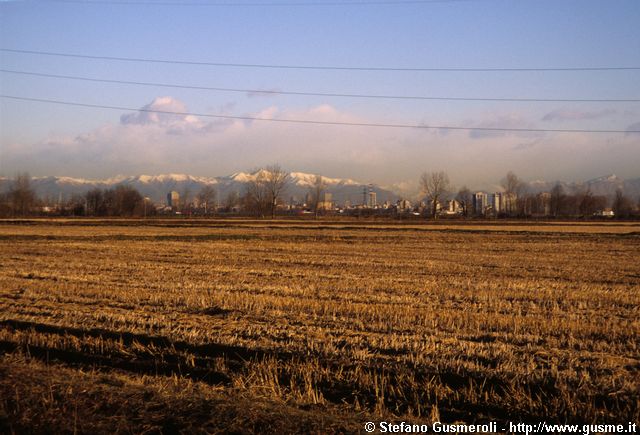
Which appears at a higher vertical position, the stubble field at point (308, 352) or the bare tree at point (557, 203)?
the bare tree at point (557, 203)

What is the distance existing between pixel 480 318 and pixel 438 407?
5.90 m

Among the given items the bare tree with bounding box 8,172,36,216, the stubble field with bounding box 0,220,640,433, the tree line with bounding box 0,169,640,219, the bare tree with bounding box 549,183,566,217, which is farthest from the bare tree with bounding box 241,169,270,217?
the stubble field with bounding box 0,220,640,433

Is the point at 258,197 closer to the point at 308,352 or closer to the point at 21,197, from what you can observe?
the point at 21,197

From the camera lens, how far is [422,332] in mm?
11000

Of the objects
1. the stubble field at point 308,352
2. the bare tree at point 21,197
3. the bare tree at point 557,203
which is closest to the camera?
the stubble field at point 308,352

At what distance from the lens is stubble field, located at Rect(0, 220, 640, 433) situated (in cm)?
656

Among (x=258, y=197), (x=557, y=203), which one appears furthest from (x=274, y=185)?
(x=557, y=203)

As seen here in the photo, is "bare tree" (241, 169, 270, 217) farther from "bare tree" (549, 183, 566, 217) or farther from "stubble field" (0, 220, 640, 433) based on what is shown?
"stubble field" (0, 220, 640, 433)

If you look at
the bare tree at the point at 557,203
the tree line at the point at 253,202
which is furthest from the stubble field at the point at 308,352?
the bare tree at the point at 557,203

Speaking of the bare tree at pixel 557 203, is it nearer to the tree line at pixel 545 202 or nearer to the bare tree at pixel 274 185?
the tree line at pixel 545 202

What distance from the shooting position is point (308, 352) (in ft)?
30.7

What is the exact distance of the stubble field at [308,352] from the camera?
656cm

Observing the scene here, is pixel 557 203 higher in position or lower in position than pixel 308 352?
higher

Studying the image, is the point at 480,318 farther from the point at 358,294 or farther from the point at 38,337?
the point at 38,337
